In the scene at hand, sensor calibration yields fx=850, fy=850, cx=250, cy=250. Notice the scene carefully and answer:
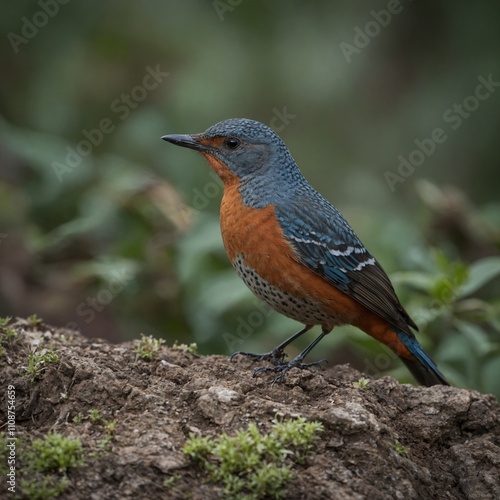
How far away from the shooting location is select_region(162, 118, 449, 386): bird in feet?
16.8

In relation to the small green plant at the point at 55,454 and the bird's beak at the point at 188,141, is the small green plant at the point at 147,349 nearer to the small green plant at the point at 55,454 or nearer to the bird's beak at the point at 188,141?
the small green plant at the point at 55,454

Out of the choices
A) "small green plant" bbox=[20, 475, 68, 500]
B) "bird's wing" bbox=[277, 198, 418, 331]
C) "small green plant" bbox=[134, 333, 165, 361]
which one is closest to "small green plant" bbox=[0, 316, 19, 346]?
"small green plant" bbox=[134, 333, 165, 361]

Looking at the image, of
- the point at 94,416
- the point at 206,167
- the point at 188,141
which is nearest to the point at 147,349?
the point at 94,416

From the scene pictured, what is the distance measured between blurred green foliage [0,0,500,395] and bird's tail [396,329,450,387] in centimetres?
25

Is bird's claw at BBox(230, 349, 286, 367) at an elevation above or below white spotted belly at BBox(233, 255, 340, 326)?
below

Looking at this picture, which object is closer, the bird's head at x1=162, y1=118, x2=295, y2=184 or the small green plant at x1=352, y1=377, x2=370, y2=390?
the small green plant at x1=352, y1=377, x2=370, y2=390

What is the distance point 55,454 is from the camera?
3.38m

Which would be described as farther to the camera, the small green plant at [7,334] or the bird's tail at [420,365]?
the bird's tail at [420,365]

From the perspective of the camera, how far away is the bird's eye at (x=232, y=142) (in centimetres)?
567

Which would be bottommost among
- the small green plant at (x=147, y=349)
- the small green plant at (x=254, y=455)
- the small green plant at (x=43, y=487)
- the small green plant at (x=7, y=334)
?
the small green plant at (x=43, y=487)

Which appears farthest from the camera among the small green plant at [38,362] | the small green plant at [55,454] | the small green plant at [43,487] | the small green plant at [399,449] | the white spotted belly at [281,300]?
the white spotted belly at [281,300]

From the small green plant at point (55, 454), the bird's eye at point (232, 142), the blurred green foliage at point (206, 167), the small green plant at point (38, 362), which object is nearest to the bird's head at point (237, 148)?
the bird's eye at point (232, 142)

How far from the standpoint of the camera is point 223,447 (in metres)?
3.47

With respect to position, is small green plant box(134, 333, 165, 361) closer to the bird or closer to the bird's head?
the bird
